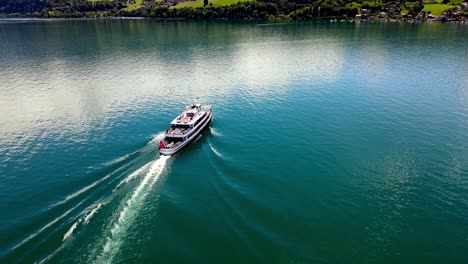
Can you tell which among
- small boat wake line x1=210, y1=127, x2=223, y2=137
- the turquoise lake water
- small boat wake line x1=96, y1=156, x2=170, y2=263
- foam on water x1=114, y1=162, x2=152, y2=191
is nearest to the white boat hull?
the turquoise lake water

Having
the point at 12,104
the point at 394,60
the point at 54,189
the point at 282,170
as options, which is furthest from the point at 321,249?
the point at 394,60

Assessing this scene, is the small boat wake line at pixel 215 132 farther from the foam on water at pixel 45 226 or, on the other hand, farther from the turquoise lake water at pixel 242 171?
the foam on water at pixel 45 226

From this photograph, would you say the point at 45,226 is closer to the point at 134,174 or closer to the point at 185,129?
the point at 134,174

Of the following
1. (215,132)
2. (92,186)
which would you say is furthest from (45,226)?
(215,132)

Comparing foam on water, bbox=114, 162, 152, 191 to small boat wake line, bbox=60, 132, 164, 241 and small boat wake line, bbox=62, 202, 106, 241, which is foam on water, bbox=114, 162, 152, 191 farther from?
small boat wake line, bbox=62, 202, 106, 241

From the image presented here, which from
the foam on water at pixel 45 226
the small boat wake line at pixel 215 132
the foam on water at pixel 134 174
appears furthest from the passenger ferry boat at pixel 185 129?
the foam on water at pixel 45 226

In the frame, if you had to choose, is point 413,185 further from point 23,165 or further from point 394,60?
point 394,60
